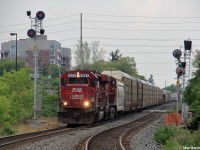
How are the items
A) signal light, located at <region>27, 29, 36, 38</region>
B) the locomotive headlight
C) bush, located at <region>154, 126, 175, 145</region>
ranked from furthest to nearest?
signal light, located at <region>27, 29, 36, 38</region>, the locomotive headlight, bush, located at <region>154, 126, 175, 145</region>

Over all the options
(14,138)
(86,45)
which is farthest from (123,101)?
(86,45)

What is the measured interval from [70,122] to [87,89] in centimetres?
232

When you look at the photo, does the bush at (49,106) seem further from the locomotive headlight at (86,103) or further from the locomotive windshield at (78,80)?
the locomotive headlight at (86,103)

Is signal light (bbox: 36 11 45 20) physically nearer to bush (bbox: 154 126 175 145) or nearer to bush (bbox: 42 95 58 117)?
bush (bbox: 42 95 58 117)

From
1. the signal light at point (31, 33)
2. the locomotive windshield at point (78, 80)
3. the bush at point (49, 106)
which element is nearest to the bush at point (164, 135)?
the locomotive windshield at point (78, 80)

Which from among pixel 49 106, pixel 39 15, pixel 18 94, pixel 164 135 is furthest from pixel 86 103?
pixel 18 94

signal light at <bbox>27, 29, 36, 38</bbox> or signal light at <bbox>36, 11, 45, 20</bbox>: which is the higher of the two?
signal light at <bbox>36, 11, 45, 20</bbox>

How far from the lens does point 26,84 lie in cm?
4509

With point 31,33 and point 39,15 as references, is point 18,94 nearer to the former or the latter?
point 39,15

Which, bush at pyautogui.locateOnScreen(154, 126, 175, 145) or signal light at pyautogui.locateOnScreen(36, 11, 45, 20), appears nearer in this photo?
bush at pyautogui.locateOnScreen(154, 126, 175, 145)

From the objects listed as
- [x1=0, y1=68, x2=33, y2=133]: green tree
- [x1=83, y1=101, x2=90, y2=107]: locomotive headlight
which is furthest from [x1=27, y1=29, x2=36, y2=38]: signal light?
[x1=0, y1=68, x2=33, y2=133]: green tree

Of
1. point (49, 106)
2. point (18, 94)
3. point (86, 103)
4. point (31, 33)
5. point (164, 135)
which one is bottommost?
point (164, 135)

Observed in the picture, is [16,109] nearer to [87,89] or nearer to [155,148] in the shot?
[87,89]

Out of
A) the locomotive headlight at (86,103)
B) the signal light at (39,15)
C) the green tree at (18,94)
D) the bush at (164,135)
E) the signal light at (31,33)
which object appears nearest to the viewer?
the bush at (164,135)
